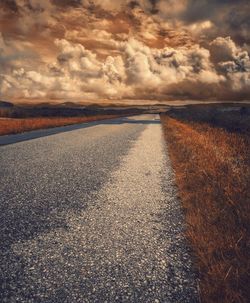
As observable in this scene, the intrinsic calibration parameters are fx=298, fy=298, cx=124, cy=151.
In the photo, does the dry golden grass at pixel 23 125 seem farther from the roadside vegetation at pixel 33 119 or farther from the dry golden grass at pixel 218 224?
the dry golden grass at pixel 218 224

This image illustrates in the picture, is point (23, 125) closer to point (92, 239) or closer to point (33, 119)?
point (33, 119)

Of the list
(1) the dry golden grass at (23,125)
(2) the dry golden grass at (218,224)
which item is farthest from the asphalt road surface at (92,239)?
(1) the dry golden grass at (23,125)

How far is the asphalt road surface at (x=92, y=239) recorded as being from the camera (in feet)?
9.62

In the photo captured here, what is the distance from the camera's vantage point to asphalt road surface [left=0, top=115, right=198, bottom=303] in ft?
9.62

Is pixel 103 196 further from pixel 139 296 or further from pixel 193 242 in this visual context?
pixel 139 296

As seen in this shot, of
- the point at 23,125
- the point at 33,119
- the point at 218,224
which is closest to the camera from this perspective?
the point at 218,224

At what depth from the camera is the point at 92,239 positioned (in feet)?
13.2

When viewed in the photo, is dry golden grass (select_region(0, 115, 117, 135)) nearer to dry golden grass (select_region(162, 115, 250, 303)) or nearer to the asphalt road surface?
the asphalt road surface

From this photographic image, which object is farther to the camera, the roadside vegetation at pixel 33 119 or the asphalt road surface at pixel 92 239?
the roadside vegetation at pixel 33 119

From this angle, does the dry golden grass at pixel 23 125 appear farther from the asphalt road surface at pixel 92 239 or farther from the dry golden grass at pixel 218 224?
the dry golden grass at pixel 218 224

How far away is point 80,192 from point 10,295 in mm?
3476

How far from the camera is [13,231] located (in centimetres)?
419

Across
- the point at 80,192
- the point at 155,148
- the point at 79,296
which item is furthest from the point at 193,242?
the point at 155,148

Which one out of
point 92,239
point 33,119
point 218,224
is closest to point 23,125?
point 33,119
